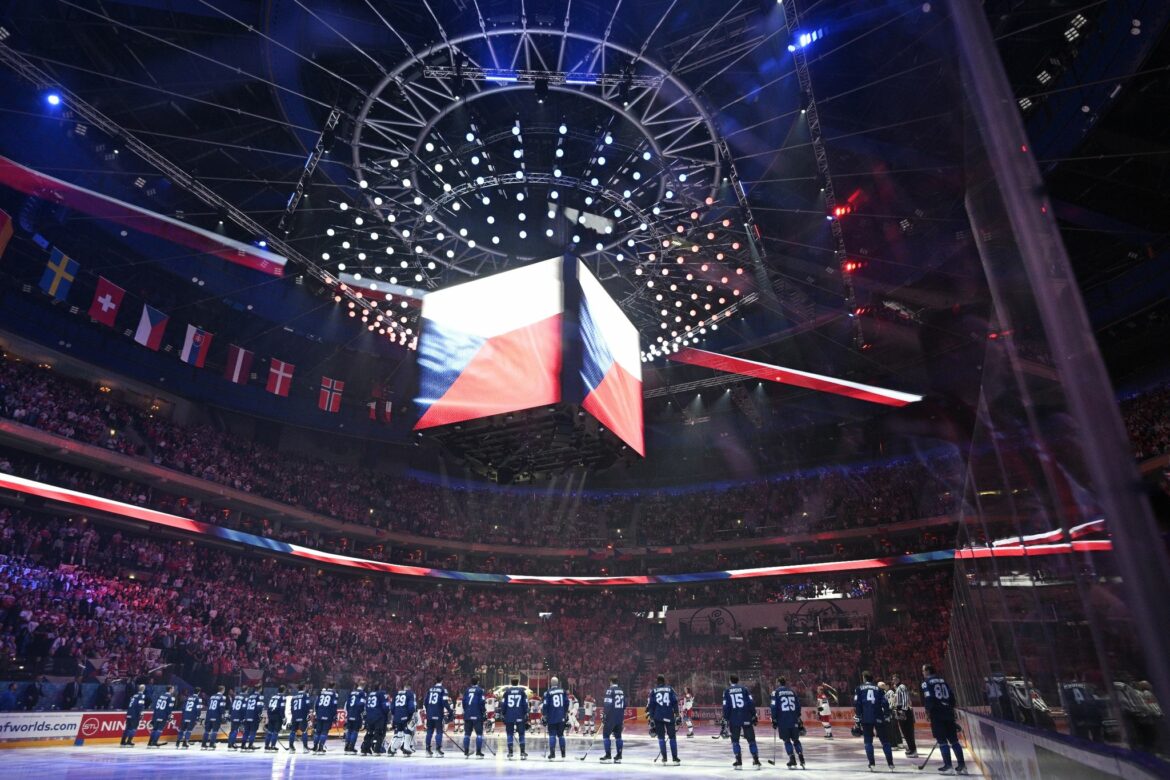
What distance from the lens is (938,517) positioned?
1359 inches

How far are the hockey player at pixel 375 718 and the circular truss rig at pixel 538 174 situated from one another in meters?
13.3

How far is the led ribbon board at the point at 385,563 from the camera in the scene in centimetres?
2364

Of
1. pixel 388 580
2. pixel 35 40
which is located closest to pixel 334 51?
pixel 35 40

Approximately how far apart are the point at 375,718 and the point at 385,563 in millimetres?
20682

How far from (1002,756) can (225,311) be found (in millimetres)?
33538

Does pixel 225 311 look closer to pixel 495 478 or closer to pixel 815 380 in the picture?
pixel 495 478

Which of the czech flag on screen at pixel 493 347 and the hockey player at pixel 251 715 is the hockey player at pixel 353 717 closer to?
the hockey player at pixel 251 715

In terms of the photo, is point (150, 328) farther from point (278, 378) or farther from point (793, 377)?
point (793, 377)

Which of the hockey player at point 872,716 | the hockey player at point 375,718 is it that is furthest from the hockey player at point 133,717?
the hockey player at point 872,716

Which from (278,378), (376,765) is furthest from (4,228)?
(376,765)

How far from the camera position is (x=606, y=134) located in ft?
56.7

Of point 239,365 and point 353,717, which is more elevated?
point 239,365

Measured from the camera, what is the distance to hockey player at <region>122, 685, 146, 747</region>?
18.2 meters

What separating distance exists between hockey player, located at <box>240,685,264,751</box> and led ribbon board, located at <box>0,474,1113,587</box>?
1153 cm
